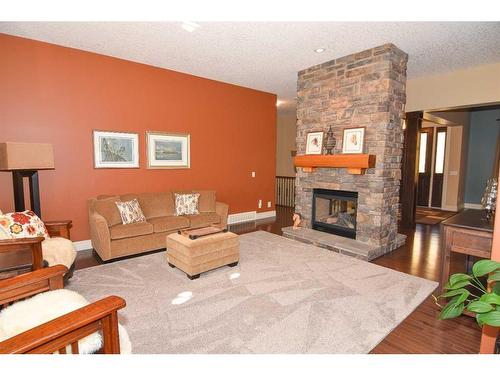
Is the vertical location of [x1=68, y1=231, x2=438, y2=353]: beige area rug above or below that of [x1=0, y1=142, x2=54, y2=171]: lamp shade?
below

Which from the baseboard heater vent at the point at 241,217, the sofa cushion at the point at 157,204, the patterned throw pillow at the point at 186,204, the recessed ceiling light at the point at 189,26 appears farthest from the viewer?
the baseboard heater vent at the point at 241,217

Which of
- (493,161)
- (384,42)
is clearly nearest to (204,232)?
(384,42)

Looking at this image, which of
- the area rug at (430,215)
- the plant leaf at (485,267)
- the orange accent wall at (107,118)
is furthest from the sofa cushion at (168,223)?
the area rug at (430,215)

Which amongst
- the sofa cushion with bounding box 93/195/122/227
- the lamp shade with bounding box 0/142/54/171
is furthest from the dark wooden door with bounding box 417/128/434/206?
the lamp shade with bounding box 0/142/54/171

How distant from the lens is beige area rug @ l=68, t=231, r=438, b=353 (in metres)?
2.06

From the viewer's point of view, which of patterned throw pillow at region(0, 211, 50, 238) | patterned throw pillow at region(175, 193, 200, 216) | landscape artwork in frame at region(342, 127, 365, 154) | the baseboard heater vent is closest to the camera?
patterned throw pillow at region(0, 211, 50, 238)

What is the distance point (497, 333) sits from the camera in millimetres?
1713

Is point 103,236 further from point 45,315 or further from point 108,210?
point 45,315

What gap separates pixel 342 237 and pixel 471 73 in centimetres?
353

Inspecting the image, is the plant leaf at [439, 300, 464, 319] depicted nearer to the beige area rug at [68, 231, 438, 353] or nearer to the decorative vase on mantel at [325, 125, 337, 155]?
the beige area rug at [68, 231, 438, 353]

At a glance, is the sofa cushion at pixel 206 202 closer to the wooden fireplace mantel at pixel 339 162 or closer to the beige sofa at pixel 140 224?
the beige sofa at pixel 140 224

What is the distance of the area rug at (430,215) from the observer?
6.27m

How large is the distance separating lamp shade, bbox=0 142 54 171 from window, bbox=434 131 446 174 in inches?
361

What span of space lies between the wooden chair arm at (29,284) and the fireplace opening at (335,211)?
12.9 ft
